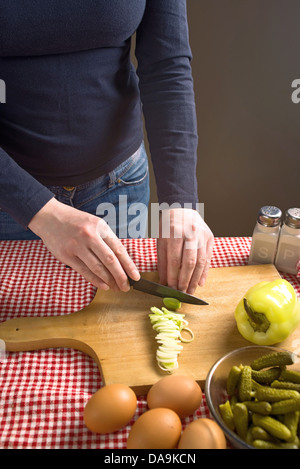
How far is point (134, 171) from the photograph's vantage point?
1396mm

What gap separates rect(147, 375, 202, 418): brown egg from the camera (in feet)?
2.73

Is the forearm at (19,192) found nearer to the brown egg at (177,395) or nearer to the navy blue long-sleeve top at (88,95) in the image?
the navy blue long-sleeve top at (88,95)

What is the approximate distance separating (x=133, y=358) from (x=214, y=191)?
1566mm

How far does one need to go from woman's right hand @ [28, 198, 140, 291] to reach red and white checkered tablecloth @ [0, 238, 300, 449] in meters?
0.18

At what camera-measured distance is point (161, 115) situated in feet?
4.00

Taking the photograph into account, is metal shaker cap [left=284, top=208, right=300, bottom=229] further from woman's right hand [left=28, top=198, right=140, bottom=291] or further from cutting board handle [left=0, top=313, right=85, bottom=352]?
cutting board handle [left=0, top=313, right=85, bottom=352]

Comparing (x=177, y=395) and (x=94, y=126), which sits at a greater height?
(x=94, y=126)

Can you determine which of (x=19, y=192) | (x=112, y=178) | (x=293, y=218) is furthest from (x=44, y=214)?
(x=293, y=218)

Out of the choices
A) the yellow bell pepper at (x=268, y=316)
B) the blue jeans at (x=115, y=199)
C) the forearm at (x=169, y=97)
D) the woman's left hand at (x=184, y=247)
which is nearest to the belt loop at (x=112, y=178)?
the blue jeans at (x=115, y=199)

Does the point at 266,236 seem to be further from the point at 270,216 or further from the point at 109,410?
the point at 109,410

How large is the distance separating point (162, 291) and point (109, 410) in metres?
0.37

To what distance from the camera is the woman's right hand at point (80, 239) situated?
99 centimetres

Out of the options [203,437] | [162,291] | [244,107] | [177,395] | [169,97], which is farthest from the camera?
[244,107]

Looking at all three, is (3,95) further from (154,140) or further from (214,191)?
(214,191)
